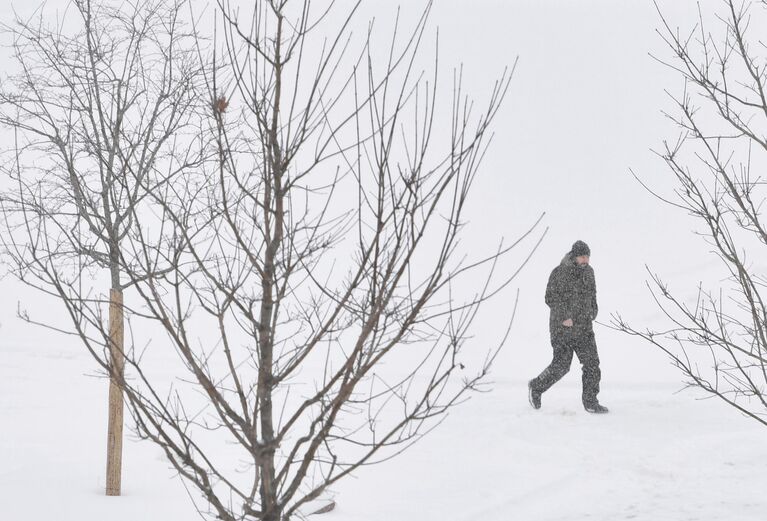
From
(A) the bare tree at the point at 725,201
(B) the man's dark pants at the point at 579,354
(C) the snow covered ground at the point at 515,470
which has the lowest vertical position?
(C) the snow covered ground at the point at 515,470

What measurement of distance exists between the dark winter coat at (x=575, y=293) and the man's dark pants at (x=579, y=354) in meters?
0.07

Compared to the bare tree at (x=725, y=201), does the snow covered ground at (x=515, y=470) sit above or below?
below

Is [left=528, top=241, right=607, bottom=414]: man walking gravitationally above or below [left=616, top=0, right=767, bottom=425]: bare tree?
below

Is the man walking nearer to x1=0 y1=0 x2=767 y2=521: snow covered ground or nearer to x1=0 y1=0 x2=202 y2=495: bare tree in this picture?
x1=0 y1=0 x2=767 y2=521: snow covered ground

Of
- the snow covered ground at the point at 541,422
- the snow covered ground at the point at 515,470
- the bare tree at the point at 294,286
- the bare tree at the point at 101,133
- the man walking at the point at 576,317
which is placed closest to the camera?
the bare tree at the point at 294,286

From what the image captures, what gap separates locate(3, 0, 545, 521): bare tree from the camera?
265 cm

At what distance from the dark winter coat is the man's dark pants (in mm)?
72

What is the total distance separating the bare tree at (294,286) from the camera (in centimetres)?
265

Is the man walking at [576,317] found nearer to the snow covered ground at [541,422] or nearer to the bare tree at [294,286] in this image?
the snow covered ground at [541,422]

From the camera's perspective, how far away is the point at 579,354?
8.25 meters

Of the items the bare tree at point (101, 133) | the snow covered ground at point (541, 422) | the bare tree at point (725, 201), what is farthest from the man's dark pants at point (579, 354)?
the bare tree at point (101, 133)

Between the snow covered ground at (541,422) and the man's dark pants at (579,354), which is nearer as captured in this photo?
the snow covered ground at (541,422)

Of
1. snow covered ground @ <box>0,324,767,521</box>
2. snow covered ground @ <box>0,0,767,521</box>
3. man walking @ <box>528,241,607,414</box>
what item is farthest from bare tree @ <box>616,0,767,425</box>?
man walking @ <box>528,241,607,414</box>

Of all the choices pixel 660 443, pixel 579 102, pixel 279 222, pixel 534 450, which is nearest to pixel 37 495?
pixel 534 450
